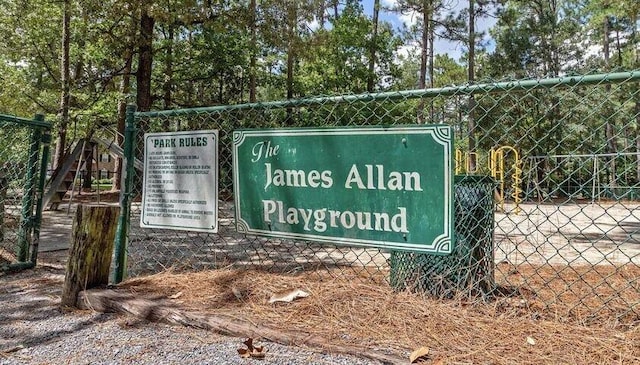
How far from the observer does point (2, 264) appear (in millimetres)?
3820

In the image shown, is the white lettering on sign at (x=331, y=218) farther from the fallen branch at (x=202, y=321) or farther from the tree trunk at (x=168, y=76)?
the tree trunk at (x=168, y=76)

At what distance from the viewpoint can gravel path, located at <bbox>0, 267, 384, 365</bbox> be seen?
1963 millimetres

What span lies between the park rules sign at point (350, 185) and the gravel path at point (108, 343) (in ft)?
2.16

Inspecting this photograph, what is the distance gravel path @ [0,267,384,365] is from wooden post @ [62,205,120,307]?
160mm

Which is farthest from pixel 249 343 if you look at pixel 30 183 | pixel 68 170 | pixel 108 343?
pixel 68 170

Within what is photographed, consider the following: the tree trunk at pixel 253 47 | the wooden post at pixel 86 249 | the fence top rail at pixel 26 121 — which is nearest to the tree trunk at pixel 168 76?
the tree trunk at pixel 253 47

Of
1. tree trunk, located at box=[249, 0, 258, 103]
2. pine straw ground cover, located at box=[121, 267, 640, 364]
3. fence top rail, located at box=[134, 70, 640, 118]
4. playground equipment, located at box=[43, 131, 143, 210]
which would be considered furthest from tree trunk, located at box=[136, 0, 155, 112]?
pine straw ground cover, located at box=[121, 267, 640, 364]

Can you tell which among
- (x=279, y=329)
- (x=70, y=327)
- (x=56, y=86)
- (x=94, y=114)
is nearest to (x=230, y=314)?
(x=279, y=329)

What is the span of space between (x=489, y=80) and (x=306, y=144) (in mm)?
987

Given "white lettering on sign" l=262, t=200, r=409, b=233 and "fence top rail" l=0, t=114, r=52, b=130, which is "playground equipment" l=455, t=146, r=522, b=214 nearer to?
"white lettering on sign" l=262, t=200, r=409, b=233

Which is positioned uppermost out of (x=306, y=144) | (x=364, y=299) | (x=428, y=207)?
(x=306, y=144)

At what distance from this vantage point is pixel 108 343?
2.18m

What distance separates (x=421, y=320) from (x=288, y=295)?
0.76m

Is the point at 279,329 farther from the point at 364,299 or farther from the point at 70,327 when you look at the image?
the point at 70,327
